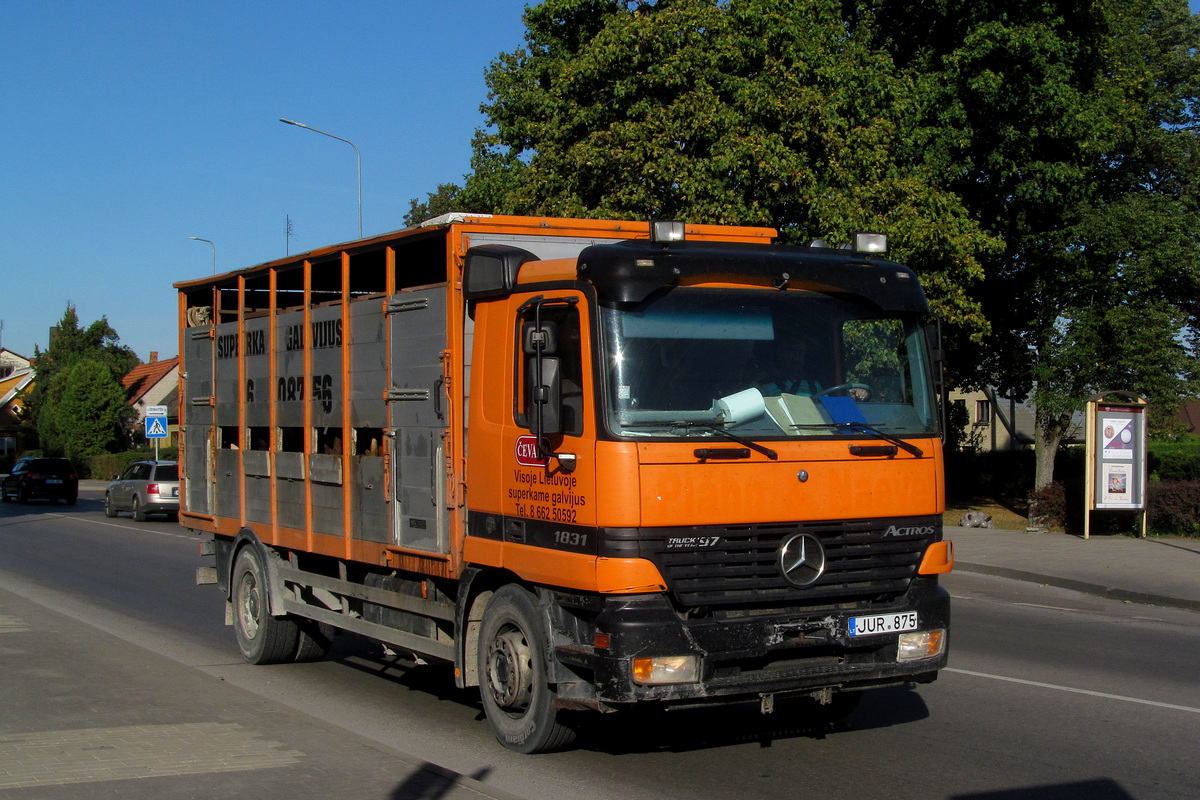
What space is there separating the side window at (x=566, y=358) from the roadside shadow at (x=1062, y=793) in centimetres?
269

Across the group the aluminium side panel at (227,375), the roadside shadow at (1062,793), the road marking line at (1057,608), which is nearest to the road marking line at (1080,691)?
the roadside shadow at (1062,793)

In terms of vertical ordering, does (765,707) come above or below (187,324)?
below

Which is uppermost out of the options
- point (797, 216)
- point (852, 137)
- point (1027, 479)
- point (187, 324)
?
point (852, 137)

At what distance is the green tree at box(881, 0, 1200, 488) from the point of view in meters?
22.5

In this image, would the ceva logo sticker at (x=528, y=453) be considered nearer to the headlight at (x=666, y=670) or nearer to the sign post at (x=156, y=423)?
the headlight at (x=666, y=670)

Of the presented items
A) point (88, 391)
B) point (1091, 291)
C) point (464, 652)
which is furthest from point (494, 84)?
point (88, 391)

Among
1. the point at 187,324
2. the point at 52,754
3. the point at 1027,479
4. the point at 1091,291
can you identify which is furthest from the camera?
the point at 1027,479

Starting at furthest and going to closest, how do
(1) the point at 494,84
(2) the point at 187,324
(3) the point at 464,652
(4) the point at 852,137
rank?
(1) the point at 494,84 < (4) the point at 852,137 < (2) the point at 187,324 < (3) the point at 464,652

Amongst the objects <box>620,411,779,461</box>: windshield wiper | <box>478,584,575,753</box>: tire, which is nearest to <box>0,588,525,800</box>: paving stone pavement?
<box>478,584,575,753</box>: tire

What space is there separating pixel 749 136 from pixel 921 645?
552 inches

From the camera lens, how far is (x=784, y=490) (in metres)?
5.86

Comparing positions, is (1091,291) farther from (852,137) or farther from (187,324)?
(187,324)

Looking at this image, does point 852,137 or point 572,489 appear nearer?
point 572,489

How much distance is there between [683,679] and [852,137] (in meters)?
16.5
